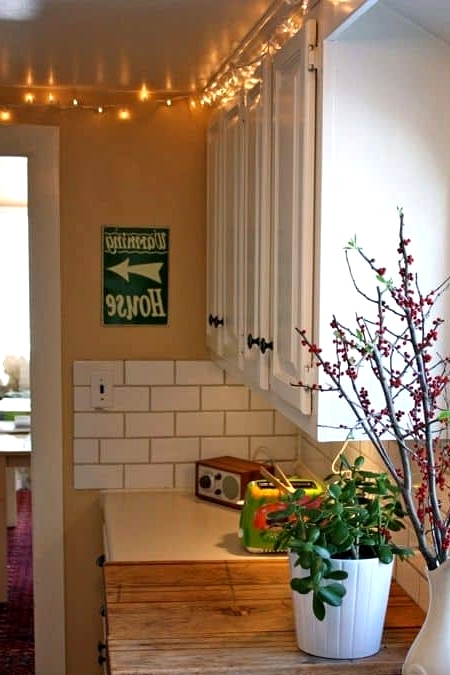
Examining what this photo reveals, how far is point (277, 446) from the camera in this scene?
3072 mm

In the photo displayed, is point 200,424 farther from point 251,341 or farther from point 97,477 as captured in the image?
point 251,341

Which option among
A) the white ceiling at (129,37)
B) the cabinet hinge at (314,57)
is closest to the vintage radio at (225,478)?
the white ceiling at (129,37)

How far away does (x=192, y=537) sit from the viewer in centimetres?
248

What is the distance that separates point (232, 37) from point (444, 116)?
770 mm

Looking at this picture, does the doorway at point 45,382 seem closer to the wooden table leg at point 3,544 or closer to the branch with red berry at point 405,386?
the wooden table leg at point 3,544

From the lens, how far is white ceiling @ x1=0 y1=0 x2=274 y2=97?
196cm

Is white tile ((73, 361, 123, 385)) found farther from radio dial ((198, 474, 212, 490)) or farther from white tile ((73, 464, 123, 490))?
radio dial ((198, 474, 212, 490))

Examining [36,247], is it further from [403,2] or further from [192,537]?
[403,2]

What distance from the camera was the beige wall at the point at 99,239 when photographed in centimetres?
295

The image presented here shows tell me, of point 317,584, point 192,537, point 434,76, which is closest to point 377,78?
point 434,76

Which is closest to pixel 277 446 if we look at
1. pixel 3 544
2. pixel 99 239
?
pixel 99 239

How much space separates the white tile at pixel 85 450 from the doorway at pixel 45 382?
54mm

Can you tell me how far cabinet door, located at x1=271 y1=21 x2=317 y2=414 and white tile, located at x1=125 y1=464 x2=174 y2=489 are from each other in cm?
120

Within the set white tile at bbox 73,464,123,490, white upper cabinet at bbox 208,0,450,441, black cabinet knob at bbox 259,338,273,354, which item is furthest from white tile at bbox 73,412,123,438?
white upper cabinet at bbox 208,0,450,441
